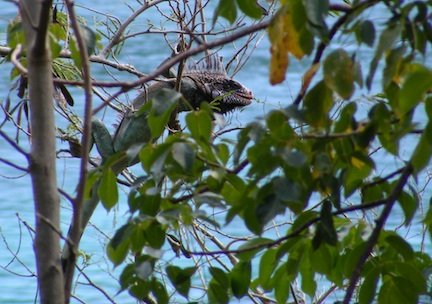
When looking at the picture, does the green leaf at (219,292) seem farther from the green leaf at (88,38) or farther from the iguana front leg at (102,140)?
the iguana front leg at (102,140)

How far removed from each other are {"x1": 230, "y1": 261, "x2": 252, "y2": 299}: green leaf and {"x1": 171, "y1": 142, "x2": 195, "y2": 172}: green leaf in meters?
0.27

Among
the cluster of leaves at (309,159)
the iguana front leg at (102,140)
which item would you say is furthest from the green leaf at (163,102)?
the iguana front leg at (102,140)

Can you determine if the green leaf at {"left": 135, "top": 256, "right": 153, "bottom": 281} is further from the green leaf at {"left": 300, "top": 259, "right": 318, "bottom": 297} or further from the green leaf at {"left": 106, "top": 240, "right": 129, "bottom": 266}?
the green leaf at {"left": 300, "top": 259, "right": 318, "bottom": 297}

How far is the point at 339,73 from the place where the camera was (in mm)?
809

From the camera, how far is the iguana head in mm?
2777

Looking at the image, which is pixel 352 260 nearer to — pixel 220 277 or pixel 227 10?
pixel 220 277

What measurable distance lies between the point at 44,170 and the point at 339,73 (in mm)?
388

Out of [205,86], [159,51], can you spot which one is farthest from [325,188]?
[159,51]

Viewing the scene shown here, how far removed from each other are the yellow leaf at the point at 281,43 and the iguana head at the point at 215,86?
188cm

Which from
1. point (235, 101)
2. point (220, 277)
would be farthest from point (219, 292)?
point (235, 101)

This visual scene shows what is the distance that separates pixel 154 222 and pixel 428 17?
0.42 metres

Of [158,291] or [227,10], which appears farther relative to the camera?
[158,291]

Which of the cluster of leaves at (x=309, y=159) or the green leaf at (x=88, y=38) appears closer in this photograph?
the cluster of leaves at (x=309, y=159)

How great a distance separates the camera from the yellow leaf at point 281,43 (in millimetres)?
808
